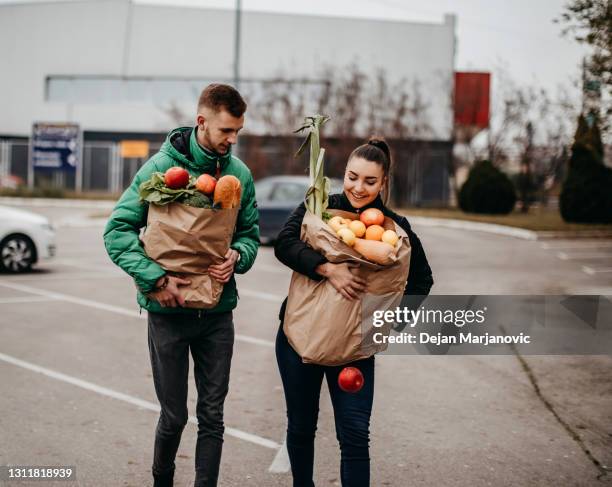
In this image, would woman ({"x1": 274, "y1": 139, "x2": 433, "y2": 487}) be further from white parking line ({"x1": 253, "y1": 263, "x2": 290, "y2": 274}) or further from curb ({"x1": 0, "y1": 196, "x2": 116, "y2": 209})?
curb ({"x1": 0, "y1": 196, "x2": 116, "y2": 209})

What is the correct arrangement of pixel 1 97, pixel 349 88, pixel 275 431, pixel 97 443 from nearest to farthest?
pixel 97 443 → pixel 275 431 → pixel 349 88 → pixel 1 97

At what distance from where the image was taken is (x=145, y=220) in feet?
11.6

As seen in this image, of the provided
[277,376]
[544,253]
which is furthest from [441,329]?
[544,253]

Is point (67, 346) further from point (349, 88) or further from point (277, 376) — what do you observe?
point (349, 88)

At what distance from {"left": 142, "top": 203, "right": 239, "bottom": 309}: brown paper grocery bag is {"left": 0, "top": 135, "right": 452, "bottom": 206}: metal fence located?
27.1 m

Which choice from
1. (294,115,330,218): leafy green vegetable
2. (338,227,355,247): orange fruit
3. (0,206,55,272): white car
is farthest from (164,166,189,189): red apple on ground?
(0,206,55,272): white car

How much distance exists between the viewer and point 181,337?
3.55 m

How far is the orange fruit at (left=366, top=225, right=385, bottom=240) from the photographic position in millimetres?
3385

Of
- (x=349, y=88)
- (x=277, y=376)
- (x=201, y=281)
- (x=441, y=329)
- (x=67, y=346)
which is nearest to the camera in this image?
(x=201, y=281)

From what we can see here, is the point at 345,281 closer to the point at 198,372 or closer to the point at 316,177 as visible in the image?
the point at 316,177

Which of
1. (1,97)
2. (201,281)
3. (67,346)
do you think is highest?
(1,97)

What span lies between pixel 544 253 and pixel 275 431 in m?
14.3

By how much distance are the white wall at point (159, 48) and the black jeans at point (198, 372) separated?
42.0 meters

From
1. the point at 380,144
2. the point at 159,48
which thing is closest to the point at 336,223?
the point at 380,144
